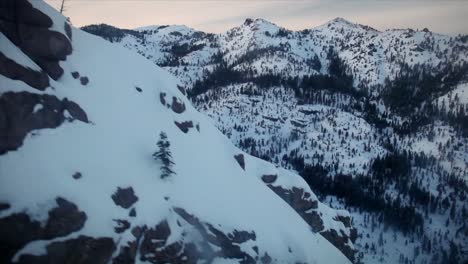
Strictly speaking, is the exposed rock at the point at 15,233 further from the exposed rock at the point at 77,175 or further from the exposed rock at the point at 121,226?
the exposed rock at the point at 121,226

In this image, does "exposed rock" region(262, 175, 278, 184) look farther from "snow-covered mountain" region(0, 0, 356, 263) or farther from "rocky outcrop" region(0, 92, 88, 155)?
"rocky outcrop" region(0, 92, 88, 155)

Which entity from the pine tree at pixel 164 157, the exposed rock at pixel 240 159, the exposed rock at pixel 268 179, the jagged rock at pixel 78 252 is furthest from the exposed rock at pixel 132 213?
the exposed rock at pixel 268 179

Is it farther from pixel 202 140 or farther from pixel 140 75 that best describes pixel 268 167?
pixel 140 75

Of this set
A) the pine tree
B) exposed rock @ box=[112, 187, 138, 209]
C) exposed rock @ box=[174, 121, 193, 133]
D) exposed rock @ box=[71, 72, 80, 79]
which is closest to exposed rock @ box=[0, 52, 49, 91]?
exposed rock @ box=[71, 72, 80, 79]

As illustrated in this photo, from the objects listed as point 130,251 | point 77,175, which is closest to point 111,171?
point 77,175

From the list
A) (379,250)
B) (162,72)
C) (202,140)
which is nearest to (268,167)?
(202,140)

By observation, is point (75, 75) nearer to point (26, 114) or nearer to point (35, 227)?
point (26, 114)
